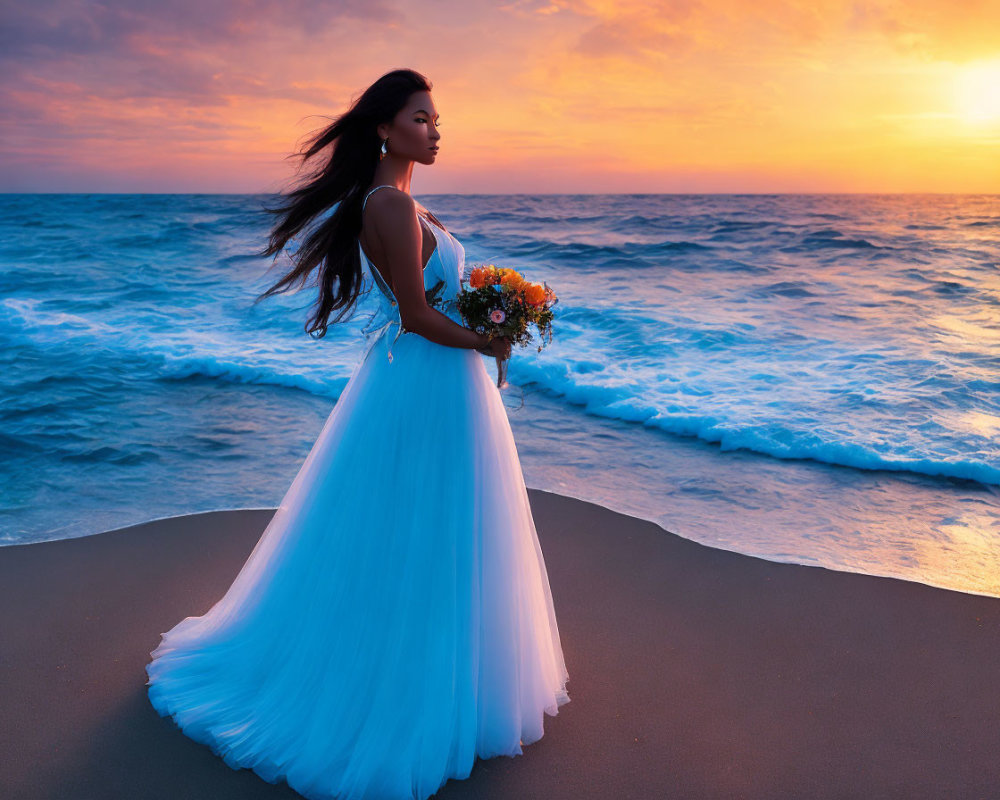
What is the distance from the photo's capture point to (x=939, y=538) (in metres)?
4.95

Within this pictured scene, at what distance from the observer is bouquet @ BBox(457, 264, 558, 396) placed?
2559 millimetres

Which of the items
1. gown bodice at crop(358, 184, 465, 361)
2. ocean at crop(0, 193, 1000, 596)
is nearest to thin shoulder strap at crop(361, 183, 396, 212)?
gown bodice at crop(358, 184, 465, 361)

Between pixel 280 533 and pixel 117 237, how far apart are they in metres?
29.3

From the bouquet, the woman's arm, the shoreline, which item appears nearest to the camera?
the woman's arm

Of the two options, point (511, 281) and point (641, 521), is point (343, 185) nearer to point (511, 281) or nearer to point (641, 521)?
point (511, 281)

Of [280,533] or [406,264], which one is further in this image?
[280,533]

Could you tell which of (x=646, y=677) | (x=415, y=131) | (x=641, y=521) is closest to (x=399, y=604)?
(x=646, y=677)

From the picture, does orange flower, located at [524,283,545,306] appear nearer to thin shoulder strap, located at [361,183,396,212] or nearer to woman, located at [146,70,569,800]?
woman, located at [146,70,569,800]

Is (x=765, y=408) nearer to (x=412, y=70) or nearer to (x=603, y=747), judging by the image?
(x=603, y=747)

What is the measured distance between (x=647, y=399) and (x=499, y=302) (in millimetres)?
6028

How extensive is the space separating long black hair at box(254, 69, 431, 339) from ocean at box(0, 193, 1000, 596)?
2936 millimetres

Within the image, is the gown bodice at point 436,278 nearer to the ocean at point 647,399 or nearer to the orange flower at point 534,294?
the orange flower at point 534,294

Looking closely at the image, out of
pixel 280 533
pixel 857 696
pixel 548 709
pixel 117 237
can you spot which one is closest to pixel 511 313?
pixel 280 533

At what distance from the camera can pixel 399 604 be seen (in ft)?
8.45
